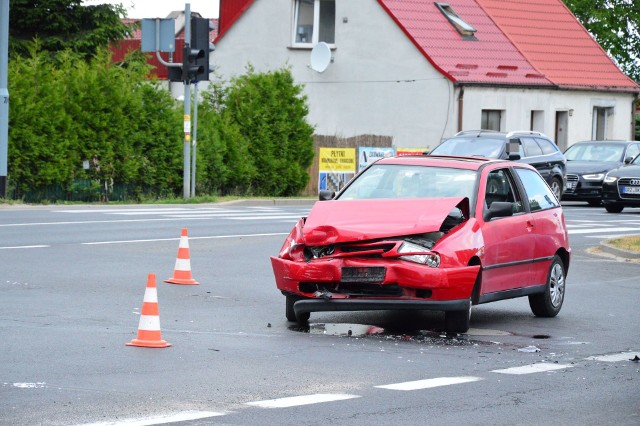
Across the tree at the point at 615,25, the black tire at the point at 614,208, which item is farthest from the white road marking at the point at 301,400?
the tree at the point at 615,25

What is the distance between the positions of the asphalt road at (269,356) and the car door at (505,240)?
0.44 meters

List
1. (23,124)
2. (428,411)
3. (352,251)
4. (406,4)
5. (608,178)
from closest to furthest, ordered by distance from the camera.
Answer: (428,411), (352,251), (23,124), (608,178), (406,4)

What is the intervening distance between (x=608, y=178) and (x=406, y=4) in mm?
15939

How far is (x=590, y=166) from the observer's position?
36.3m

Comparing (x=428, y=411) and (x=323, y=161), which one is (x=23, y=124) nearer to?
(x=323, y=161)

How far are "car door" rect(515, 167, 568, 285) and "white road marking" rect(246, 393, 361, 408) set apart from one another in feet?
16.2

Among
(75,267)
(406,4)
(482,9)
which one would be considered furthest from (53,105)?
(482,9)

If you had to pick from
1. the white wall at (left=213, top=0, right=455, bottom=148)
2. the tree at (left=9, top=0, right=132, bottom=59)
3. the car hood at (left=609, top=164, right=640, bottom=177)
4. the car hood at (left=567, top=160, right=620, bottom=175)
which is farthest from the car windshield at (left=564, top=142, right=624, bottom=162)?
the tree at (left=9, top=0, right=132, bottom=59)

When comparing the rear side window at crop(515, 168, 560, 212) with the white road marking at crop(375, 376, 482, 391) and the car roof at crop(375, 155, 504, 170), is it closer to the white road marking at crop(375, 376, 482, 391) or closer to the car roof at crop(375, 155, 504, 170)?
the car roof at crop(375, 155, 504, 170)

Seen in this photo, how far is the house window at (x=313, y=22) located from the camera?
1857 inches

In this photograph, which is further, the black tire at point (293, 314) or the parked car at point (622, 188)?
the parked car at point (622, 188)

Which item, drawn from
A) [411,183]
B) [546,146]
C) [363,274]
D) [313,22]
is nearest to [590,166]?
[546,146]

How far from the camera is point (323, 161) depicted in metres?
38.0

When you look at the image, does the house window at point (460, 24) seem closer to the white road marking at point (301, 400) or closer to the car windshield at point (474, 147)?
the car windshield at point (474, 147)
